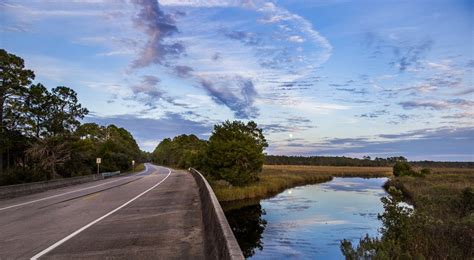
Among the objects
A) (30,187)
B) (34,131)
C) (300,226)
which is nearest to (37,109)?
(34,131)

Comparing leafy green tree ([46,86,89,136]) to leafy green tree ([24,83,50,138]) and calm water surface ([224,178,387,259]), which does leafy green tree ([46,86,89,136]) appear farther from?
calm water surface ([224,178,387,259])

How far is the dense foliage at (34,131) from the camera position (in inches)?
1550

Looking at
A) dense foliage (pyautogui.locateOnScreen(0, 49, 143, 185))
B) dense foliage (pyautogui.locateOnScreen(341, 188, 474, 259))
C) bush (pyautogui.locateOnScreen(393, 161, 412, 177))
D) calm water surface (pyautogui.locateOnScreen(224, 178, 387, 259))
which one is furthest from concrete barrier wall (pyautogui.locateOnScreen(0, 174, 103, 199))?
bush (pyautogui.locateOnScreen(393, 161, 412, 177))

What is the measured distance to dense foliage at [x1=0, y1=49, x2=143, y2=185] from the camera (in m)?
39.4

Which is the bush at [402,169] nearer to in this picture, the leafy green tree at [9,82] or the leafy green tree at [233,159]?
the leafy green tree at [233,159]

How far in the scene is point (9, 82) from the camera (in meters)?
39.8

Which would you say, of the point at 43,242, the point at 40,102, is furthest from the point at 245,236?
the point at 40,102

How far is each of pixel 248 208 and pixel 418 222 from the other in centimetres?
1957

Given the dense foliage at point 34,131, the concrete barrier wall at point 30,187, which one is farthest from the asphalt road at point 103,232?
the dense foliage at point 34,131

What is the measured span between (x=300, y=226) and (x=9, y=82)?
33.1 metres

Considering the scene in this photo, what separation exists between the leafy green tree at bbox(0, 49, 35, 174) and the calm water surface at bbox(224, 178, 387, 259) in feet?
82.1

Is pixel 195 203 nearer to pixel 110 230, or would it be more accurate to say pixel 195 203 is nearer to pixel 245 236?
pixel 245 236

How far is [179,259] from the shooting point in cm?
759

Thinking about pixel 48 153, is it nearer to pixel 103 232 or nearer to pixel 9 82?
pixel 9 82
